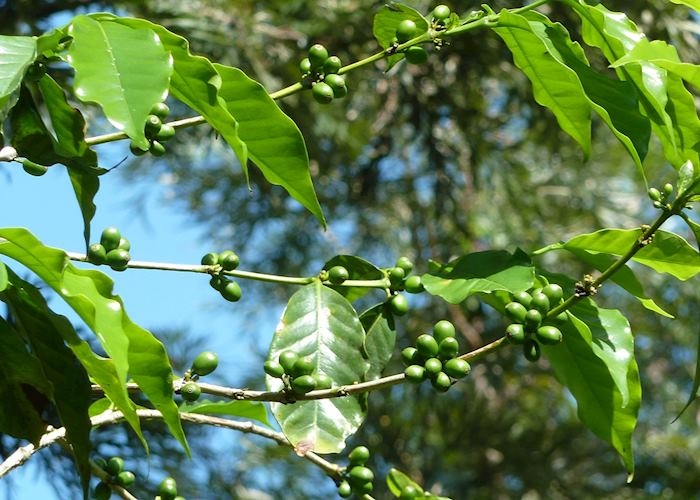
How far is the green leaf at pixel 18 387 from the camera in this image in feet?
3.14

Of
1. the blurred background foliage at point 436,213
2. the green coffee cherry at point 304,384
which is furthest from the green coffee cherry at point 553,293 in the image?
the blurred background foliage at point 436,213

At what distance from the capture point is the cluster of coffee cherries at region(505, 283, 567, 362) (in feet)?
3.16

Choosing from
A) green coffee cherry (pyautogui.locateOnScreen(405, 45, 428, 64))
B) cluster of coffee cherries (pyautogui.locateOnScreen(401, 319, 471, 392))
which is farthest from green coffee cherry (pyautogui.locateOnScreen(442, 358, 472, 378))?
green coffee cherry (pyautogui.locateOnScreen(405, 45, 428, 64))

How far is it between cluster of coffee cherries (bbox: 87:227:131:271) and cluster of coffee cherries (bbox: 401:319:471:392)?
0.85 feet

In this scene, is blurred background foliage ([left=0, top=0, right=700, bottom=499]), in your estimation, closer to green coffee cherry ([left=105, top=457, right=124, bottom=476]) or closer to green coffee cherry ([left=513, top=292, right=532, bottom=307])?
green coffee cherry ([left=105, top=457, right=124, bottom=476])

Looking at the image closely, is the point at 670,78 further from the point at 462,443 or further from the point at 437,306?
the point at 462,443

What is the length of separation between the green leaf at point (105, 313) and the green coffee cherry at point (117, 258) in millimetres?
137

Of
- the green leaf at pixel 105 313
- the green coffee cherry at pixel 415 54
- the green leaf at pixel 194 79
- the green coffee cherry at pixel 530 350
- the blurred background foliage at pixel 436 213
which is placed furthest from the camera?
the blurred background foliage at pixel 436 213

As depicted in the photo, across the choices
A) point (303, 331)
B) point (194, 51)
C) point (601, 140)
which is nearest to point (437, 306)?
point (601, 140)

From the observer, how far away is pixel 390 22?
3.76 feet

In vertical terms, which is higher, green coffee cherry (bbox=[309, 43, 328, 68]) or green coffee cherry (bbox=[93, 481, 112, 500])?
green coffee cherry (bbox=[309, 43, 328, 68])

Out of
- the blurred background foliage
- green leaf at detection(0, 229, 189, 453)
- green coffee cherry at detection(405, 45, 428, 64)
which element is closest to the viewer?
green leaf at detection(0, 229, 189, 453)

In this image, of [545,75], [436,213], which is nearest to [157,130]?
[545,75]

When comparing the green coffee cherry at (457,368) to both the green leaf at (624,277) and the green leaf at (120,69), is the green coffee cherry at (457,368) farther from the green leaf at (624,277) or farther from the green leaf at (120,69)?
the green leaf at (120,69)
